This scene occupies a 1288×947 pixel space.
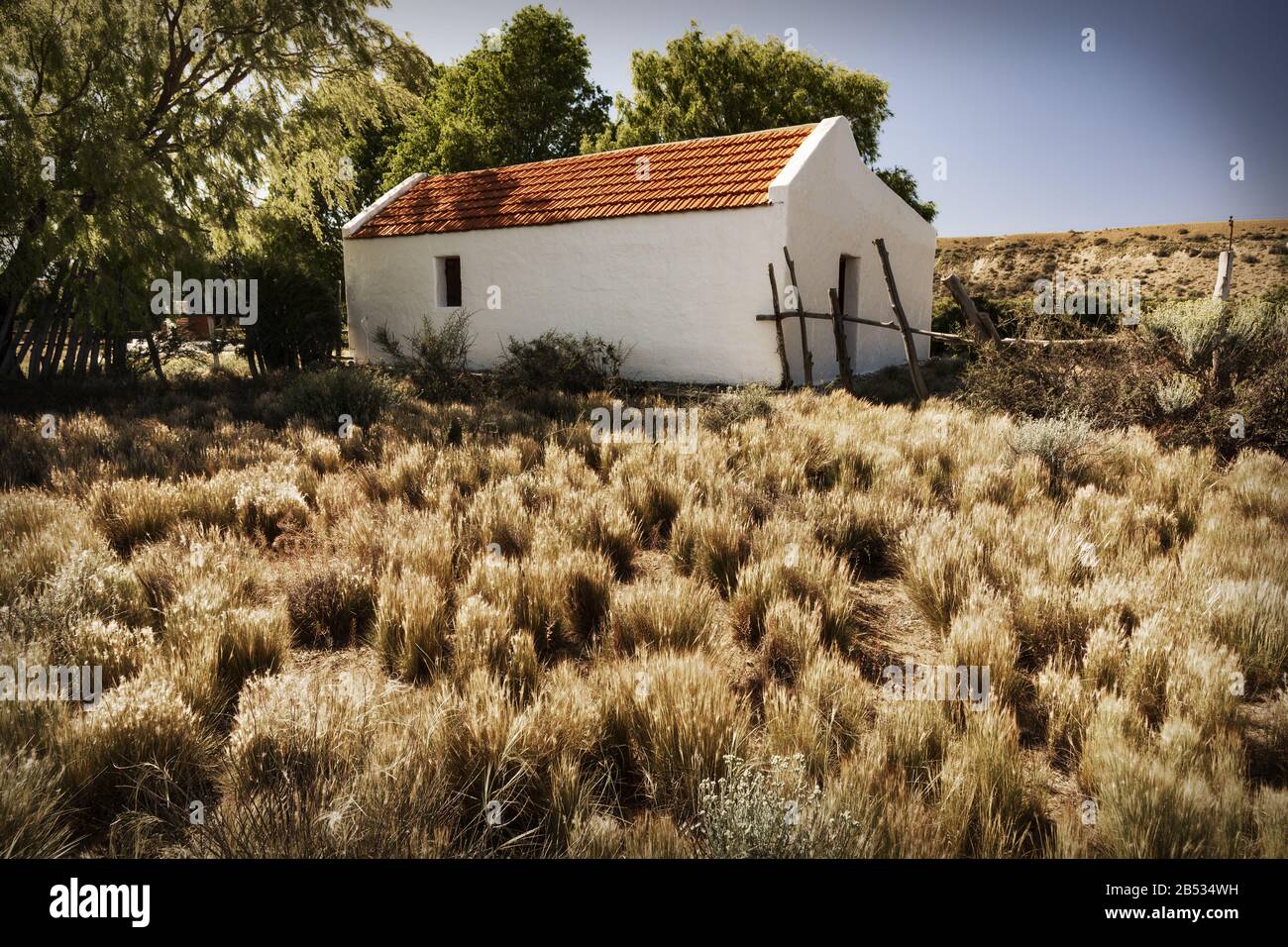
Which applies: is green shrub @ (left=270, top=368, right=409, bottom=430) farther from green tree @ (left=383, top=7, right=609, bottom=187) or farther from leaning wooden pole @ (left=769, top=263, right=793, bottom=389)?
green tree @ (left=383, top=7, right=609, bottom=187)

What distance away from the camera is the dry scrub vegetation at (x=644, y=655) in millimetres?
2029

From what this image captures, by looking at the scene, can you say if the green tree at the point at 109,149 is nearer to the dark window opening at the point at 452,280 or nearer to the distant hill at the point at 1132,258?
the dark window opening at the point at 452,280

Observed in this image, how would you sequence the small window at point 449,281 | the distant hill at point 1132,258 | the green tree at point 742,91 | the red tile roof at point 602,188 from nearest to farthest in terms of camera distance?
the red tile roof at point 602,188 → the small window at point 449,281 → the green tree at point 742,91 → the distant hill at point 1132,258

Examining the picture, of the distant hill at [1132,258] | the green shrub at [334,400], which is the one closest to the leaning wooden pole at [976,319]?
the green shrub at [334,400]

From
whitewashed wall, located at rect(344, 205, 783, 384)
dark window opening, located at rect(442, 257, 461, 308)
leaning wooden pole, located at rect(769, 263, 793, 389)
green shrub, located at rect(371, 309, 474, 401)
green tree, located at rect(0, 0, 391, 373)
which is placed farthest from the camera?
dark window opening, located at rect(442, 257, 461, 308)

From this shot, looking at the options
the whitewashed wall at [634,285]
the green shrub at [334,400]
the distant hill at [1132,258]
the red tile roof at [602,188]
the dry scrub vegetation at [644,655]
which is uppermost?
the distant hill at [1132,258]

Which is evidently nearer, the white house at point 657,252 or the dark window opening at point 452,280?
the white house at point 657,252

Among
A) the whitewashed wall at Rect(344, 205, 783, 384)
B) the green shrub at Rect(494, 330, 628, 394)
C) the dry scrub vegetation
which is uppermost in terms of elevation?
the whitewashed wall at Rect(344, 205, 783, 384)

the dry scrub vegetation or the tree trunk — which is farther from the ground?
the tree trunk

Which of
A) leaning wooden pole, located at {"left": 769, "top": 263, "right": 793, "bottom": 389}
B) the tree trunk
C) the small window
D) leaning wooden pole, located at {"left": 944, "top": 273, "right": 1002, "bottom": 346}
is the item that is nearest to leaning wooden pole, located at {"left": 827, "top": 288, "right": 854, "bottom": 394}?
leaning wooden pole, located at {"left": 769, "top": 263, "right": 793, "bottom": 389}

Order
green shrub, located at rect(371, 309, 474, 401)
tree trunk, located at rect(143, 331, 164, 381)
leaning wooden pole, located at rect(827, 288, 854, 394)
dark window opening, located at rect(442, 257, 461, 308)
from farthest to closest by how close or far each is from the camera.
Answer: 1. dark window opening, located at rect(442, 257, 461, 308)
2. tree trunk, located at rect(143, 331, 164, 381)
3. green shrub, located at rect(371, 309, 474, 401)
4. leaning wooden pole, located at rect(827, 288, 854, 394)

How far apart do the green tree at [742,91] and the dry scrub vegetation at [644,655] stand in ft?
79.4

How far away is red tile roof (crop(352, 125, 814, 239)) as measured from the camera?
1284 cm

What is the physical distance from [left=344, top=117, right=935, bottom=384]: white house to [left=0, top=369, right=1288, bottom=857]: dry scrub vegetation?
7.11 meters
